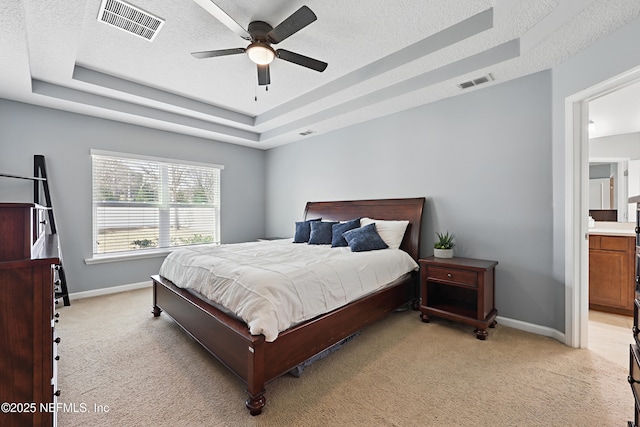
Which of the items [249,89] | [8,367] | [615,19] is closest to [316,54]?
[249,89]

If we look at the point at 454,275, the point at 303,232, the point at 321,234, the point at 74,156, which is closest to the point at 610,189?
the point at 454,275

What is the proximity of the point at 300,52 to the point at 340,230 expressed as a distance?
83.0 inches

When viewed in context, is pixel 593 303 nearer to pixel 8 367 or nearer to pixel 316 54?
pixel 316 54

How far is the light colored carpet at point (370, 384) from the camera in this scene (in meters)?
1.64

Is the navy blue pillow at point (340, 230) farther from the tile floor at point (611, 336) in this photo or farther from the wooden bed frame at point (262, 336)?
the tile floor at point (611, 336)

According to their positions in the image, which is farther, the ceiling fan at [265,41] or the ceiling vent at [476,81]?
the ceiling vent at [476,81]

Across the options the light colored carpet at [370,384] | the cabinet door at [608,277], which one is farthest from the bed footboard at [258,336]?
the cabinet door at [608,277]

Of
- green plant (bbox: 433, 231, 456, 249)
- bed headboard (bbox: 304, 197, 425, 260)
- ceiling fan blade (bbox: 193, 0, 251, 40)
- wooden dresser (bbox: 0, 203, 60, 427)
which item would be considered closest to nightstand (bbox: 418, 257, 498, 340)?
green plant (bbox: 433, 231, 456, 249)

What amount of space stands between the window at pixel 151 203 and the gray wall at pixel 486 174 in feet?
9.04

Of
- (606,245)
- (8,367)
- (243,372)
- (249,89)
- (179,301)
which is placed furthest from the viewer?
(249,89)

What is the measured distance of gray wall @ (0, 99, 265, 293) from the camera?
335 cm

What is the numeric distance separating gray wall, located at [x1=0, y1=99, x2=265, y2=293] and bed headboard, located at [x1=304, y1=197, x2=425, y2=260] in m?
2.40

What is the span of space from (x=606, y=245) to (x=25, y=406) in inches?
202

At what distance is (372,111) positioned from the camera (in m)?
3.76
